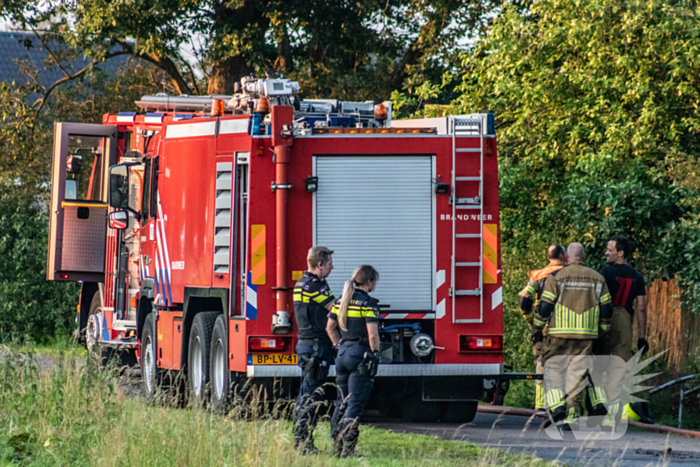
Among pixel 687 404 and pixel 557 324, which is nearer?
pixel 557 324

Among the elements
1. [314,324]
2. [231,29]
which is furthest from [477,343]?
[231,29]

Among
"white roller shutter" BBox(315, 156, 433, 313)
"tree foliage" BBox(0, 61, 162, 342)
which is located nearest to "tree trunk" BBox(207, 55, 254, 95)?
"tree foliage" BBox(0, 61, 162, 342)

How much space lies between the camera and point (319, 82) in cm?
2341

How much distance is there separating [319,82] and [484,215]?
1377 cm

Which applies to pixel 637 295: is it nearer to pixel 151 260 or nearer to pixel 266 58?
pixel 151 260

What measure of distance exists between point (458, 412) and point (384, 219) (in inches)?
94.4

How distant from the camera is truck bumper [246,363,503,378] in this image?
969cm

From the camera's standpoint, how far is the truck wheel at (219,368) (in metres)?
10.2

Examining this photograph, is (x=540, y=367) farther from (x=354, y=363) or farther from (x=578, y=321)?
(x=354, y=363)

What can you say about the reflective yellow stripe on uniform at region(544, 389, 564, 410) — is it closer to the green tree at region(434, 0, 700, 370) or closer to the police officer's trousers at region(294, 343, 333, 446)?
the green tree at region(434, 0, 700, 370)

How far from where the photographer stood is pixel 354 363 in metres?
7.84

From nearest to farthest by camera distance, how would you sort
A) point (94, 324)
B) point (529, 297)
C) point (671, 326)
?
point (529, 297), point (671, 326), point (94, 324)

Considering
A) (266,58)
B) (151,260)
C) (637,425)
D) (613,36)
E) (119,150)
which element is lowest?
(637,425)

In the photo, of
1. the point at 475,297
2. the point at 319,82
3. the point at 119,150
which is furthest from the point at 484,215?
the point at 319,82
